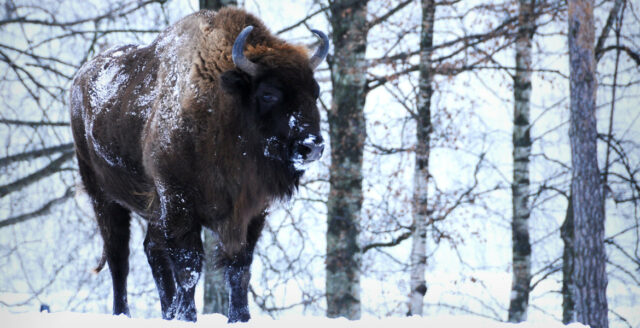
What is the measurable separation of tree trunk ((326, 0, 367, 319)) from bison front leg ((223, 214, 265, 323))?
3817 mm

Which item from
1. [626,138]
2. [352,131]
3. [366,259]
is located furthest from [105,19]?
[626,138]

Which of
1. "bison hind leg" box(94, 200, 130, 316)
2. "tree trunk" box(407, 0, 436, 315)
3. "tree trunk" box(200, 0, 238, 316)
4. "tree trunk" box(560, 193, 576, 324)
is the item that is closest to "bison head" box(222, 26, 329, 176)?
"bison hind leg" box(94, 200, 130, 316)

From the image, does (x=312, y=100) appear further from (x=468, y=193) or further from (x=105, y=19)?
(x=105, y=19)

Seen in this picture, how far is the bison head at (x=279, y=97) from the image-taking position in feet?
13.4

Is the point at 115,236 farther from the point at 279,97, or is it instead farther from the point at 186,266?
the point at 279,97

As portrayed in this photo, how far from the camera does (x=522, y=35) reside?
8.83 meters

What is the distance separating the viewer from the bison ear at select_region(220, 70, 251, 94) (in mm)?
4234

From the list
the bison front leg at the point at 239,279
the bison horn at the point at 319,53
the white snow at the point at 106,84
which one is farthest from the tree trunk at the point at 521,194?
the white snow at the point at 106,84

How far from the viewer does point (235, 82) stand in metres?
4.27

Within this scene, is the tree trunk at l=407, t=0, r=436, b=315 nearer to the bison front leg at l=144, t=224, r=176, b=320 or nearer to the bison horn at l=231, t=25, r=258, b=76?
the bison front leg at l=144, t=224, r=176, b=320

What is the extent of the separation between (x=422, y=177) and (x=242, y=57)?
438 centimetres

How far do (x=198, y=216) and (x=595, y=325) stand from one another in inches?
196

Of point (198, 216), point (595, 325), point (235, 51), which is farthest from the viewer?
point (595, 325)

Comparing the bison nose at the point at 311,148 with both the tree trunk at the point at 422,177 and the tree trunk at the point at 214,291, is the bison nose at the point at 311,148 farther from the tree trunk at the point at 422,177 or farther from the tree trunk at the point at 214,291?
the tree trunk at the point at 214,291
